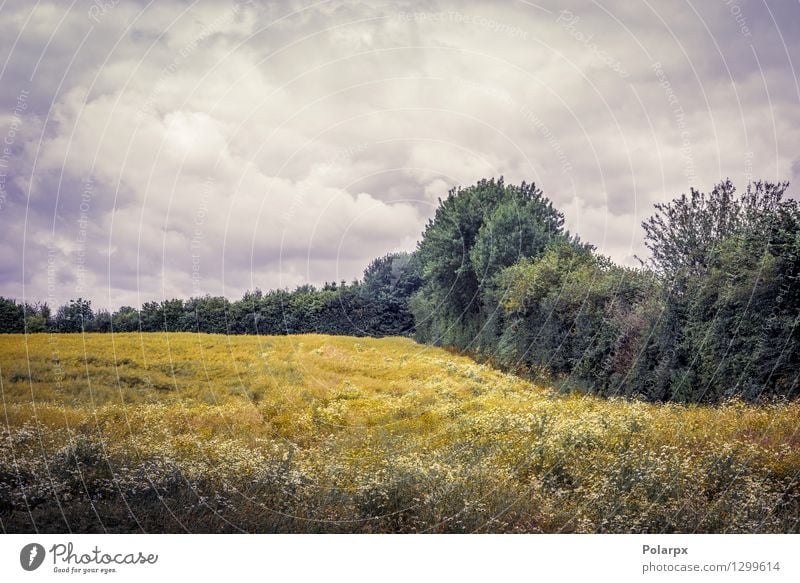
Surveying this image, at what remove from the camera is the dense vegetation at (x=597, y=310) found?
11.9 meters

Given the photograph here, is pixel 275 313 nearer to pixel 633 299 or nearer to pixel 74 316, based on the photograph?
pixel 74 316

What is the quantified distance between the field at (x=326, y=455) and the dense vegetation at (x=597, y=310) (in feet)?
2.50

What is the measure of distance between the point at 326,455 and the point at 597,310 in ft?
46.5

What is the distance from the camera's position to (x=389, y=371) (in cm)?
1265

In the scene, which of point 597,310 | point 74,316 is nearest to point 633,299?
point 597,310

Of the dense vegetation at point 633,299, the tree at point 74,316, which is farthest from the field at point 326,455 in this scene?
the dense vegetation at point 633,299

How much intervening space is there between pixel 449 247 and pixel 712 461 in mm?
15767

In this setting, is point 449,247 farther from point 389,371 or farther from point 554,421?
point 554,421

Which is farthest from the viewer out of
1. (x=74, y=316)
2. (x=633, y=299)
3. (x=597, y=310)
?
(x=597, y=310)

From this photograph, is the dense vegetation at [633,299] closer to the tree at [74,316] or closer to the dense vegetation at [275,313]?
the dense vegetation at [275,313]

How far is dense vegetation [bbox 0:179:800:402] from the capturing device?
1194cm

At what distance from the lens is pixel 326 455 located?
9.41 m

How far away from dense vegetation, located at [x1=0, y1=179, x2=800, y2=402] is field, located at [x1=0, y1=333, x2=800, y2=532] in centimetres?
76

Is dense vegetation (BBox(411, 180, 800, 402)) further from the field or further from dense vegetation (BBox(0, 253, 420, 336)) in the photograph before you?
the field
